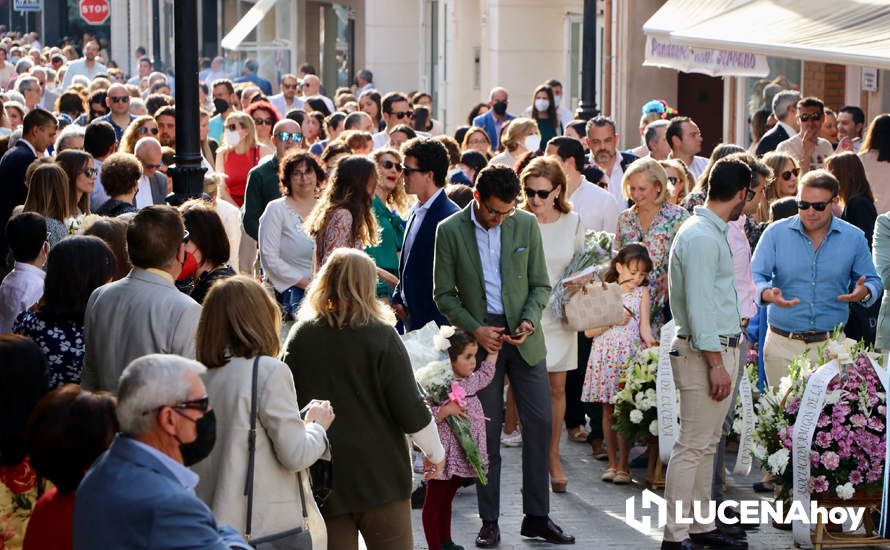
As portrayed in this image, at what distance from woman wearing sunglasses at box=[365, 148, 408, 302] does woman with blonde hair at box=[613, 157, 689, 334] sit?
145cm

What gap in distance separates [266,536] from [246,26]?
111 feet

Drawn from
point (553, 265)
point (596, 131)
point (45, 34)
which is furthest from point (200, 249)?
point (45, 34)

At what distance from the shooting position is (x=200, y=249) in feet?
23.5

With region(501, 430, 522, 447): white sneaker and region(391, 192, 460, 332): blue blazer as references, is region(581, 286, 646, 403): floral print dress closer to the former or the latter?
region(501, 430, 522, 447): white sneaker

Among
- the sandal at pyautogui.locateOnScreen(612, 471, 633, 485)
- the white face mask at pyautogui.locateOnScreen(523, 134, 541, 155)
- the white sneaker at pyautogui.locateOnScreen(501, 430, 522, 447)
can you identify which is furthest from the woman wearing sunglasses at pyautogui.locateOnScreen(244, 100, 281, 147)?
the sandal at pyautogui.locateOnScreen(612, 471, 633, 485)

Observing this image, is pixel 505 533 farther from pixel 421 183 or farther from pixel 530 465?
pixel 421 183

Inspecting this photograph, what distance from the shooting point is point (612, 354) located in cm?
973

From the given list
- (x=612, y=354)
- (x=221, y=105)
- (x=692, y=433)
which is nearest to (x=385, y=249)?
(x=612, y=354)

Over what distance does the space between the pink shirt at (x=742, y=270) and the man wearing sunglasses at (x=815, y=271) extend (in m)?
0.14

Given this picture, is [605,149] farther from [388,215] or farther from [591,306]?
[591,306]

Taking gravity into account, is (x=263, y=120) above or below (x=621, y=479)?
above

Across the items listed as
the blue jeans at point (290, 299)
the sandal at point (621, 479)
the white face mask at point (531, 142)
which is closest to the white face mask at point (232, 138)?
the white face mask at point (531, 142)

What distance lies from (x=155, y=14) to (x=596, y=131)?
38.5 m

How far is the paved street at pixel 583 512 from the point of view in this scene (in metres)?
8.20
